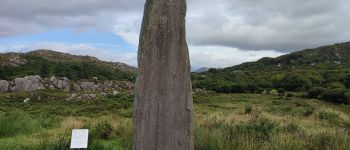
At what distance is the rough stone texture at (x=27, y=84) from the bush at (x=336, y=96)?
3322 centimetres

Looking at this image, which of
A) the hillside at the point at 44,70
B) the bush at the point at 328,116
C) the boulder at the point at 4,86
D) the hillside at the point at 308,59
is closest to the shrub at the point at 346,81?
the bush at the point at 328,116

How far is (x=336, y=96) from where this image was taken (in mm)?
43812

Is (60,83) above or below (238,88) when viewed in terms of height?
above

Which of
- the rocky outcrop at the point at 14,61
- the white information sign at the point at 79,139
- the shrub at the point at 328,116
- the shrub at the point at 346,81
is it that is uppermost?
the rocky outcrop at the point at 14,61

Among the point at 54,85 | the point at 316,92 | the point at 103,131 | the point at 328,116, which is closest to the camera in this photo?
the point at 103,131

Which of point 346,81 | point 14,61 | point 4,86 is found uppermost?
point 14,61

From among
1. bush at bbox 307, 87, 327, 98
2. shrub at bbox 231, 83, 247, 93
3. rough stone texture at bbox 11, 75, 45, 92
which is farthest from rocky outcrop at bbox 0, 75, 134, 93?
bush at bbox 307, 87, 327, 98

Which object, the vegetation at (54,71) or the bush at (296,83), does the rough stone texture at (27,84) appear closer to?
the vegetation at (54,71)

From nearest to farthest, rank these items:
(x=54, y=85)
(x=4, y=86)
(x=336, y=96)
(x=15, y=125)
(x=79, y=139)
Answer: (x=79, y=139) < (x=15, y=125) < (x=336, y=96) < (x=4, y=86) < (x=54, y=85)

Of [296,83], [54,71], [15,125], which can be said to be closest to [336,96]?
[296,83]

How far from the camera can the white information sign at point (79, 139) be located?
9742 millimetres

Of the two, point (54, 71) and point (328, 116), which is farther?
point (54, 71)

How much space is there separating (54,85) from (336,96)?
3619 centimetres

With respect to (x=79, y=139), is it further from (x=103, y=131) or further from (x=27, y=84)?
(x=27, y=84)
